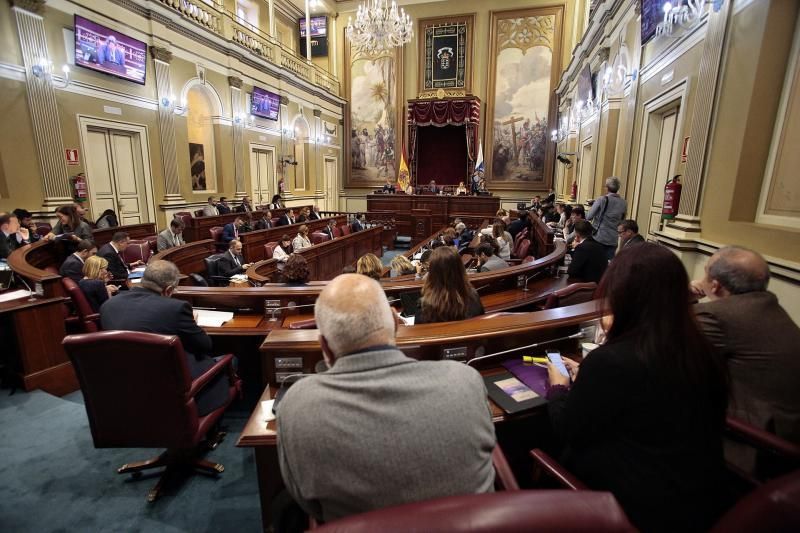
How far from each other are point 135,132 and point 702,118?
32.5 feet

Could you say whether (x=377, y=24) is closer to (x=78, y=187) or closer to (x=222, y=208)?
(x=222, y=208)

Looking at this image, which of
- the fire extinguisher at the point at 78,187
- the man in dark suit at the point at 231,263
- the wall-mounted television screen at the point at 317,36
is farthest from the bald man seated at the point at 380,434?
the wall-mounted television screen at the point at 317,36

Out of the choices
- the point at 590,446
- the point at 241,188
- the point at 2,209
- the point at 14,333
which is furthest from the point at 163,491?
the point at 241,188

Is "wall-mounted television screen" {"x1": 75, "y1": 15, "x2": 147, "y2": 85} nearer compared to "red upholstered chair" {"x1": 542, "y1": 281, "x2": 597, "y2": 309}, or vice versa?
"red upholstered chair" {"x1": 542, "y1": 281, "x2": 597, "y2": 309}

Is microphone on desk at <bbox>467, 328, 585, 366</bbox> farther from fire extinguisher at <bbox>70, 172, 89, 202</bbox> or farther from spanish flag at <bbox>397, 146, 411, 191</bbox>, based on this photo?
spanish flag at <bbox>397, 146, 411, 191</bbox>

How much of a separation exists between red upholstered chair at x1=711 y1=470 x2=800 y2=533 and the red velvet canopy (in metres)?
15.0

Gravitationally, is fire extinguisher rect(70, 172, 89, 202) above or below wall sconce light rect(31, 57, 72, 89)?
below

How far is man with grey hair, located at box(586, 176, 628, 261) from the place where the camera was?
17.5ft

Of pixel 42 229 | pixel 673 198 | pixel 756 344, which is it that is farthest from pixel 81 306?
pixel 673 198

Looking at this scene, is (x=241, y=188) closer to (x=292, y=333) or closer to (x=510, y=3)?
(x=292, y=333)

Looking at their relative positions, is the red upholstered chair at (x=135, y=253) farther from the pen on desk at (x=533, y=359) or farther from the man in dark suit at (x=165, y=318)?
the pen on desk at (x=533, y=359)

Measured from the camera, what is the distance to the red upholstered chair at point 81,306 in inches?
128

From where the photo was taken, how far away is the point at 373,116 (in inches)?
630

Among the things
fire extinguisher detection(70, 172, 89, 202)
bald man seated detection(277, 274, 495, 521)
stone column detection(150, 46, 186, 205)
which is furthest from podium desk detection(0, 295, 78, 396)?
stone column detection(150, 46, 186, 205)
